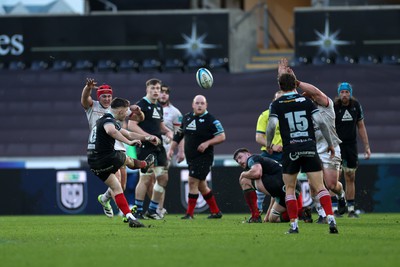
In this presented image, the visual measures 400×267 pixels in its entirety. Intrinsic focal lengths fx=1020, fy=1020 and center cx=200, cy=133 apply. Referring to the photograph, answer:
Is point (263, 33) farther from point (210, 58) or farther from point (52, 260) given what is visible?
point (52, 260)

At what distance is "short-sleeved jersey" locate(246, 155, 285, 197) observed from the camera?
1580 cm

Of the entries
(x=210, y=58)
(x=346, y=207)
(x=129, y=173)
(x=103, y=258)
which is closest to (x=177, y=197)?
(x=129, y=173)

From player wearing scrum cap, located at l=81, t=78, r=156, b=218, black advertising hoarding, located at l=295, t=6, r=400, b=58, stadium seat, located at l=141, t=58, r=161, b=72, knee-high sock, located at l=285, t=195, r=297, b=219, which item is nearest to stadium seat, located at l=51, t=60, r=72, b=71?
stadium seat, located at l=141, t=58, r=161, b=72

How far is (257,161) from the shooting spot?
16.1m

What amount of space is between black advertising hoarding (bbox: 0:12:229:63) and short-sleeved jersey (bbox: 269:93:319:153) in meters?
16.9

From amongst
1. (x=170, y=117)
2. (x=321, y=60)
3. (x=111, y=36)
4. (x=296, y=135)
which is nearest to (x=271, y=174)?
(x=296, y=135)

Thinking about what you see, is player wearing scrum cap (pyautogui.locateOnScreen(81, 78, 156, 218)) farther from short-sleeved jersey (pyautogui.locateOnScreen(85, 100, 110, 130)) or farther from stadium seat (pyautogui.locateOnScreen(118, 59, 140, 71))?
stadium seat (pyautogui.locateOnScreen(118, 59, 140, 71))

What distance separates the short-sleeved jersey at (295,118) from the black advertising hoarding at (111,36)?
16.9 metres

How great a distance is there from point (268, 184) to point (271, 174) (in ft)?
0.73

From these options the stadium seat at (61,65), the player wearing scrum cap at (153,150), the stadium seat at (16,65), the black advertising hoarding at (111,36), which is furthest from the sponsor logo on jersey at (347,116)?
the stadium seat at (16,65)

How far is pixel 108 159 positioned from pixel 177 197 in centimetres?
801

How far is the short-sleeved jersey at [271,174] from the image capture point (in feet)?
51.8

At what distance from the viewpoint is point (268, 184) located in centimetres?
1586

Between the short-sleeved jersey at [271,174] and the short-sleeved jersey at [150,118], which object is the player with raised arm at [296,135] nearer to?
the short-sleeved jersey at [271,174]
